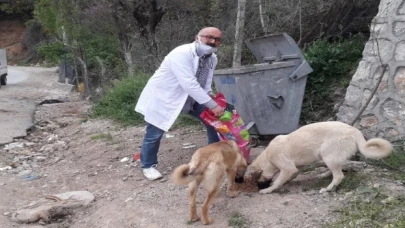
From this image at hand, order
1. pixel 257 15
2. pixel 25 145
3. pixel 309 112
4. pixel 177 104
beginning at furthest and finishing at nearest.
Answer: pixel 257 15 < pixel 25 145 < pixel 309 112 < pixel 177 104

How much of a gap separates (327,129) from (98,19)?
451 inches

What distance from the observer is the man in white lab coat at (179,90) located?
5484mm

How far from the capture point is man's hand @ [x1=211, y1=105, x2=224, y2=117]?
5.52 meters

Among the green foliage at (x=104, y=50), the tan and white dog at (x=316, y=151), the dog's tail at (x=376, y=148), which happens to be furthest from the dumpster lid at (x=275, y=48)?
the green foliage at (x=104, y=50)

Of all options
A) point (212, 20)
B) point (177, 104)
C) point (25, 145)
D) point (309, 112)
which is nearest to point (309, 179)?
point (177, 104)

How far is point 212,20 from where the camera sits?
1304cm

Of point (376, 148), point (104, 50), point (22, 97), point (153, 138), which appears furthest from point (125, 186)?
point (104, 50)

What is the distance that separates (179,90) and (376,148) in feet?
6.85

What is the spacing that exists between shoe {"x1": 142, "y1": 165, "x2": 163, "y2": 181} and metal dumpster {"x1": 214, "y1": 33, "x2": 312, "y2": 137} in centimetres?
133

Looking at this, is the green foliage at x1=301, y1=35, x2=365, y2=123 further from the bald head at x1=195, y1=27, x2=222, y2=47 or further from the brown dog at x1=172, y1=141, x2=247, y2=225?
the brown dog at x1=172, y1=141, x2=247, y2=225

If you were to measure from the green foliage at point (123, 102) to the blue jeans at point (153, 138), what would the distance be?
360 cm

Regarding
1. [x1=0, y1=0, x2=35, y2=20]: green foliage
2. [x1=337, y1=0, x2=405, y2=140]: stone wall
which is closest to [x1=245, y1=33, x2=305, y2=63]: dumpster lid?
[x1=337, y1=0, x2=405, y2=140]: stone wall

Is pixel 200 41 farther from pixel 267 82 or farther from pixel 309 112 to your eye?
pixel 309 112

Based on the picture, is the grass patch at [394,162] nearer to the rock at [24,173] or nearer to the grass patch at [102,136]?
the rock at [24,173]
